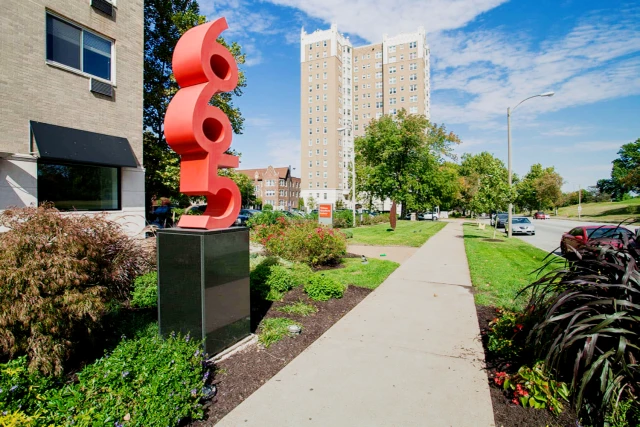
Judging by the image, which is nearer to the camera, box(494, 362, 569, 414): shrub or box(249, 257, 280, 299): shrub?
box(494, 362, 569, 414): shrub

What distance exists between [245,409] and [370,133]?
43.2 m

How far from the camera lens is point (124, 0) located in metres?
11.9

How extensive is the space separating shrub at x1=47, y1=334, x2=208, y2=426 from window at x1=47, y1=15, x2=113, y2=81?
10.4m

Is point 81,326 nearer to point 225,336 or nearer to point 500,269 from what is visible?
point 225,336

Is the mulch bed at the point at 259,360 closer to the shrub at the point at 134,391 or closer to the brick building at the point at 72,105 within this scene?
the shrub at the point at 134,391

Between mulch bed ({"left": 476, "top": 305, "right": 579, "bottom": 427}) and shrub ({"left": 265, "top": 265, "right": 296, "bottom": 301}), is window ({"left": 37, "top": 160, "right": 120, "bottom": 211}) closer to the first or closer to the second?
shrub ({"left": 265, "top": 265, "right": 296, "bottom": 301})

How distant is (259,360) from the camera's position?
4.34 meters

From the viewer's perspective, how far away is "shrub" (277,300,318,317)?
6.16 meters

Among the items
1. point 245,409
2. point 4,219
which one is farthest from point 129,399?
point 4,219

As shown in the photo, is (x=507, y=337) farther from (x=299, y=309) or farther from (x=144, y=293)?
(x=144, y=293)

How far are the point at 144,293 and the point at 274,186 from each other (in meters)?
94.8

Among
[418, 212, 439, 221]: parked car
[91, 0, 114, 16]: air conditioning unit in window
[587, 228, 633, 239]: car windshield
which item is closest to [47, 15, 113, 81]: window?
[91, 0, 114, 16]: air conditioning unit in window

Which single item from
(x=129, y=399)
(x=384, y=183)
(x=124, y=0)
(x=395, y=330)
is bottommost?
(x=395, y=330)

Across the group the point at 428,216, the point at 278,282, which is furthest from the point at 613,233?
the point at 428,216
